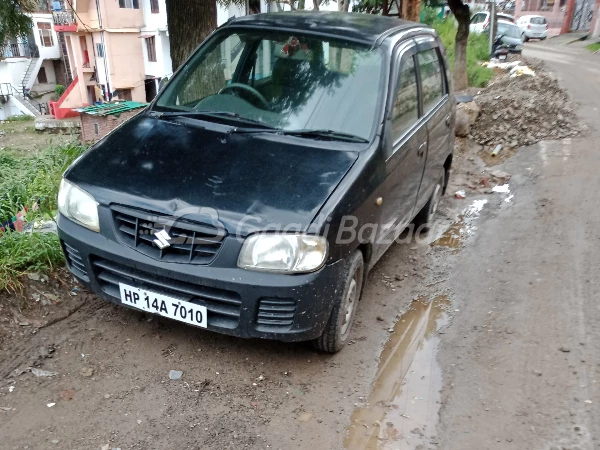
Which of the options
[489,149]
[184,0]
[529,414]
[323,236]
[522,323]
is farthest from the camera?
[489,149]

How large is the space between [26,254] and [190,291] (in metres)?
1.64

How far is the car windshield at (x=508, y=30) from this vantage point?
802 inches

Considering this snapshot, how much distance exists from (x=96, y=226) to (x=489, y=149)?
6328 millimetres

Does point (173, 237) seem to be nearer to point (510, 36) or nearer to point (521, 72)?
point (521, 72)

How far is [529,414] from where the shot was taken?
9.21 ft

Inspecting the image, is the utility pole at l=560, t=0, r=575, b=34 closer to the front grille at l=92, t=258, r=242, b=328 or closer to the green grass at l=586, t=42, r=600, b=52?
the green grass at l=586, t=42, r=600, b=52

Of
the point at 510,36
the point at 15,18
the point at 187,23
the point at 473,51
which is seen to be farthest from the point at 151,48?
the point at 15,18

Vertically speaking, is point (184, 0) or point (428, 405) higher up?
point (184, 0)

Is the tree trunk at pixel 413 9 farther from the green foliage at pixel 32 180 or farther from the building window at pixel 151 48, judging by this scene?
the building window at pixel 151 48

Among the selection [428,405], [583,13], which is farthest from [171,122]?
[583,13]

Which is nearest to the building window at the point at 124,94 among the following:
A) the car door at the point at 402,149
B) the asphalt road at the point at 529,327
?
the asphalt road at the point at 529,327

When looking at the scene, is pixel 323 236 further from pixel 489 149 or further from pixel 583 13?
pixel 583 13

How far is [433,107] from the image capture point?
4441 millimetres

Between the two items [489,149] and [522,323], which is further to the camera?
[489,149]
